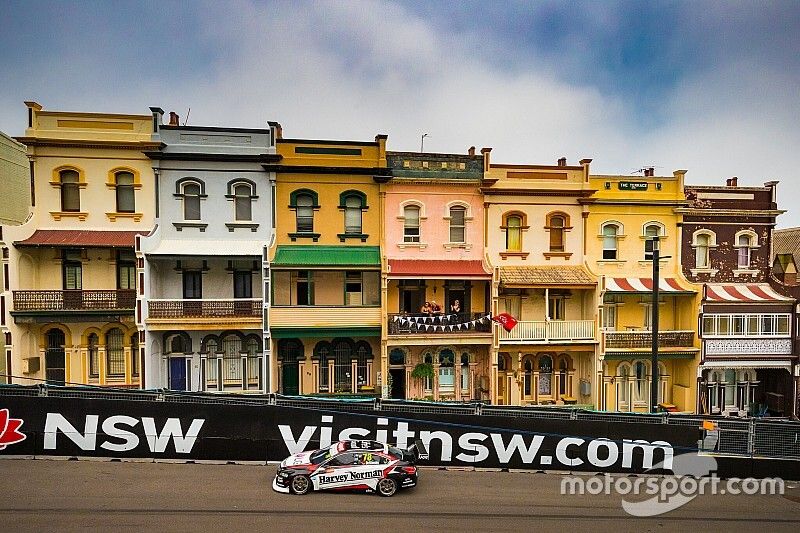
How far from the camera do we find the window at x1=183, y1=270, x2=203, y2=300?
783 inches

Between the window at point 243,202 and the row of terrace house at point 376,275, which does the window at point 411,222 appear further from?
the window at point 243,202

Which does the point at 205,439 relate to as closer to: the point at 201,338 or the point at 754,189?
the point at 201,338

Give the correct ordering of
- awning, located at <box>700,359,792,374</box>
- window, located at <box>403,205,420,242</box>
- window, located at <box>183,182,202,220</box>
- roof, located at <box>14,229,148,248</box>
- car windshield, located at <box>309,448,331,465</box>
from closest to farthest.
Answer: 1. car windshield, located at <box>309,448,331,465</box>
2. roof, located at <box>14,229,148,248</box>
3. window, located at <box>183,182,202,220</box>
4. awning, located at <box>700,359,792,374</box>
5. window, located at <box>403,205,420,242</box>

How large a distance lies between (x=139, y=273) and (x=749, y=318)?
85.3 ft

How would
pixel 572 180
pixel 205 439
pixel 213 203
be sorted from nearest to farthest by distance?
1. pixel 205 439
2. pixel 213 203
3. pixel 572 180

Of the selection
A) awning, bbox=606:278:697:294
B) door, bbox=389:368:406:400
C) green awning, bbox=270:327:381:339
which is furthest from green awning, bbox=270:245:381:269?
awning, bbox=606:278:697:294

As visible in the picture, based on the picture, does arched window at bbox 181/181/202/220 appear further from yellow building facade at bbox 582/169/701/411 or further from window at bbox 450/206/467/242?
yellow building facade at bbox 582/169/701/411

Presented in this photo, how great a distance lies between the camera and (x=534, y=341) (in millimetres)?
20109

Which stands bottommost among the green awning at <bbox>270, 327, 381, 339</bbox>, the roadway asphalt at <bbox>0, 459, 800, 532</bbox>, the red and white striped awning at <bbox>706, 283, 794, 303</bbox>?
the roadway asphalt at <bbox>0, 459, 800, 532</bbox>

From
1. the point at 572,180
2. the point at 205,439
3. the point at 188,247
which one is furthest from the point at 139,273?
the point at 572,180

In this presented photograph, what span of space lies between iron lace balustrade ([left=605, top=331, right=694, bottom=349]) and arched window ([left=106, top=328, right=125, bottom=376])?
69.1 feet

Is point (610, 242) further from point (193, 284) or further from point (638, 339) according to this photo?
point (193, 284)

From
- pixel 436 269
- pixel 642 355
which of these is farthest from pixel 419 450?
pixel 642 355

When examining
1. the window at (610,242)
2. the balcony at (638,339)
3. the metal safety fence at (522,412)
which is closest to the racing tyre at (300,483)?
the metal safety fence at (522,412)
